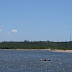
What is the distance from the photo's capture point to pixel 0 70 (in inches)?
3014

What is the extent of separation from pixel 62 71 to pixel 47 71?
4.09m

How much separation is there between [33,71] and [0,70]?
8.75 m

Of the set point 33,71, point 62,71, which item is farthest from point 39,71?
point 62,71

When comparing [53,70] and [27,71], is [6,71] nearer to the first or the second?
[27,71]

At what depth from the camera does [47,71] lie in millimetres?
75875

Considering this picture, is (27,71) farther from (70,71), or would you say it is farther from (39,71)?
(70,71)

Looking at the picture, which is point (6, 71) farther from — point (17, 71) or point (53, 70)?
point (53, 70)

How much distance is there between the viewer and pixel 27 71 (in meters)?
74.8

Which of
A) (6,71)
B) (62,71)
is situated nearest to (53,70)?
(62,71)

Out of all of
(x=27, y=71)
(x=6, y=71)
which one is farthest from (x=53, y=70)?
(x=6, y=71)

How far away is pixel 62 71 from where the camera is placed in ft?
252

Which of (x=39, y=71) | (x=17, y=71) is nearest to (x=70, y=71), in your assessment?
(x=39, y=71)

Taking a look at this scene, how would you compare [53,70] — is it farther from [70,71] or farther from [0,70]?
[0,70]

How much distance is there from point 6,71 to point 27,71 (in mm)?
5295
